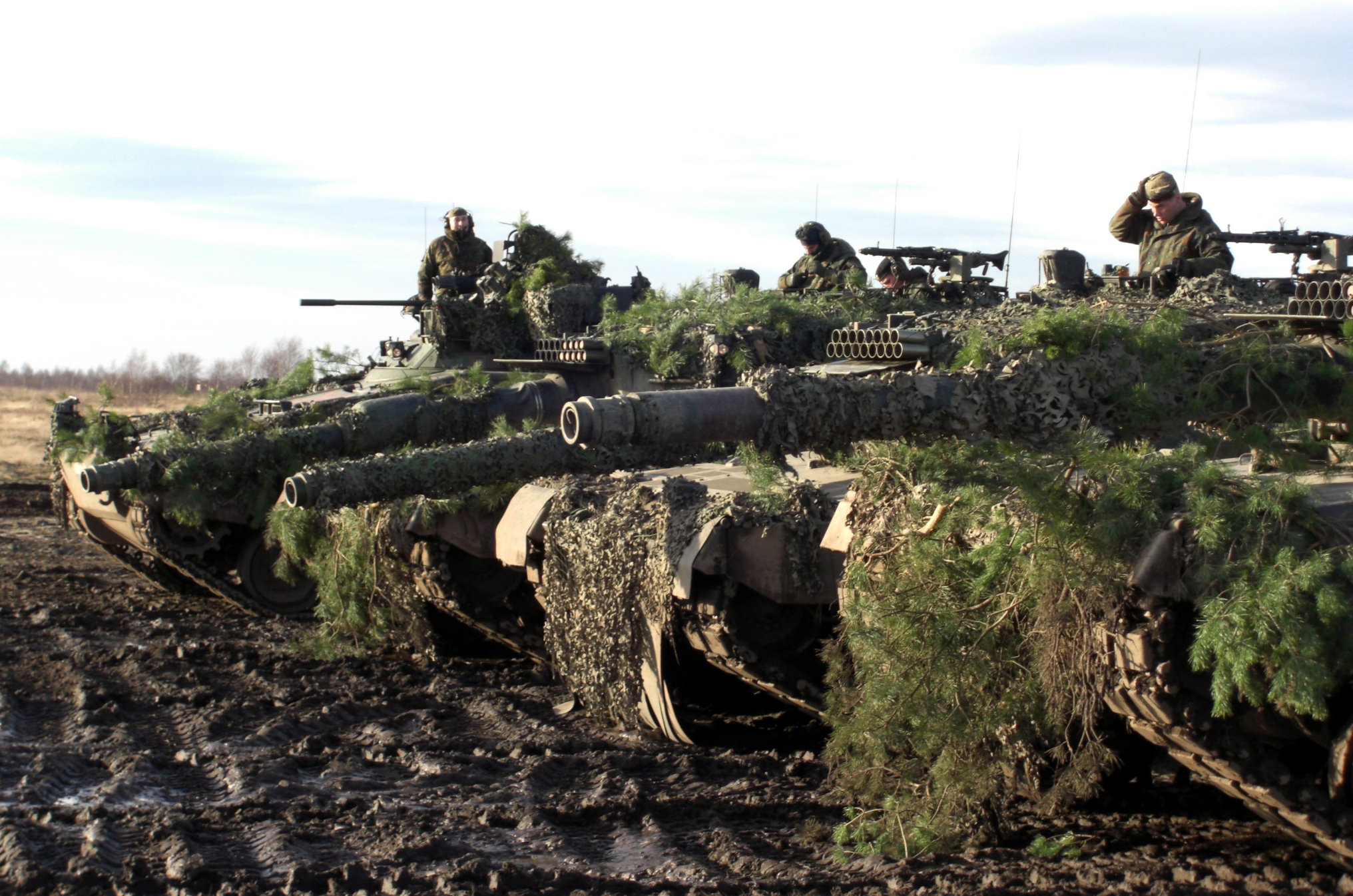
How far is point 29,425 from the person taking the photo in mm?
32594

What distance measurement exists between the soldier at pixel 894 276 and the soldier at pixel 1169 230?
2.41 meters

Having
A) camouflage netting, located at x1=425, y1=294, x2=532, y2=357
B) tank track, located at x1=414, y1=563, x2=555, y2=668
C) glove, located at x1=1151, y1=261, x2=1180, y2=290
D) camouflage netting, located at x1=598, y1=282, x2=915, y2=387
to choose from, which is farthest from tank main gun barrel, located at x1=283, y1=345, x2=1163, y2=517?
camouflage netting, located at x1=425, y1=294, x2=532, y2=357

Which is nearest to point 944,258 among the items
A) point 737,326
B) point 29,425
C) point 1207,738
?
point 737,326

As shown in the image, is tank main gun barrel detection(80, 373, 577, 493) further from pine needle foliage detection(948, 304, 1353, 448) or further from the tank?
pine needle foliage detection(948, 304, 1353, 448)

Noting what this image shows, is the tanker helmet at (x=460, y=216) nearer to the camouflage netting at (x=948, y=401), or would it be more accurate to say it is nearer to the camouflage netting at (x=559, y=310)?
the camouflage netting at (x=559, y=310)

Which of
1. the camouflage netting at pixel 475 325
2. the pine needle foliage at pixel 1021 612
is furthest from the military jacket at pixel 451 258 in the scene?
the pine needle foliage at pixel 1021 612

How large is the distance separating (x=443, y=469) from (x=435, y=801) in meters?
2.16

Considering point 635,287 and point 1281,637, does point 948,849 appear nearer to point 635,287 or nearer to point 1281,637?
point 1281,637

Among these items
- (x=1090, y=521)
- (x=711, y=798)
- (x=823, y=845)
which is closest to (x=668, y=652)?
(x=711, y=798)

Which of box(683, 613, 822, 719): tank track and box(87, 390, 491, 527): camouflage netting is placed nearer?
box(683, 613, 822, 719): tank track

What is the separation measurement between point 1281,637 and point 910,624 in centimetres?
127

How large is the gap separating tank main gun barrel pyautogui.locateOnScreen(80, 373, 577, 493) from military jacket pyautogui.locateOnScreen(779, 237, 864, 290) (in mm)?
2849

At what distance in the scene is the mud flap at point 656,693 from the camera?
6512mm

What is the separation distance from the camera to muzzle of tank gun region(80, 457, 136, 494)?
772 cm
